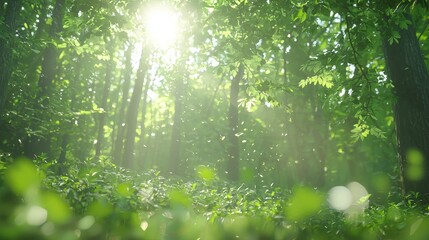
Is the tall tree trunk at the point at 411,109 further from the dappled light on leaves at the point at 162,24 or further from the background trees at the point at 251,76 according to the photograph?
the dappled light on leaves at the point at 162,24

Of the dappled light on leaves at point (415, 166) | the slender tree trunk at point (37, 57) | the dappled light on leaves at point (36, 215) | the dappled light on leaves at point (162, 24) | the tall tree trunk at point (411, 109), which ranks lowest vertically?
the dappled light on leaves at point (36, 215)

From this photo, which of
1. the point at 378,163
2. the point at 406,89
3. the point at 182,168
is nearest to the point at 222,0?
the point at 406,89

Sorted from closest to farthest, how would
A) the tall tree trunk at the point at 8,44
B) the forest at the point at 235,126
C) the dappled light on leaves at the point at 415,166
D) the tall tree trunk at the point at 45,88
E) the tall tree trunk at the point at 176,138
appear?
the forest at the point at 235,126 < the dappled light on leaves at the point at 415,166 < the tall tree trunk at the point at 8,44 < the tall tree trunk at the point at 45,88 < the tall tree trunk at the point at 176,138

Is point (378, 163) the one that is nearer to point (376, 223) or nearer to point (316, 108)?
point (316, 108)

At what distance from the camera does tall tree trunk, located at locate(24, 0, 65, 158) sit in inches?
510

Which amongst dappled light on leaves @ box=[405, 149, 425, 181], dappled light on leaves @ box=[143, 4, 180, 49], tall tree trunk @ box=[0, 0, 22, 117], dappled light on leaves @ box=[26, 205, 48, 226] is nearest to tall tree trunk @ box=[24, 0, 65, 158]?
tall tree trunk @ box=[0, 0, 22, 117]

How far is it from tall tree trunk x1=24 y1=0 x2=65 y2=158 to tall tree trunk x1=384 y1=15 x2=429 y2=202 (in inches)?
424

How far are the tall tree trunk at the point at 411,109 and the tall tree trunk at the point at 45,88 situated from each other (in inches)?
424

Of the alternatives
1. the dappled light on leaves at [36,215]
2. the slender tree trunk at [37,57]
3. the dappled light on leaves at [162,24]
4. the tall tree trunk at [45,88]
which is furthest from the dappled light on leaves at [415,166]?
the slender tree trunk at [37,57]

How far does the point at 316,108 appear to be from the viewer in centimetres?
2048

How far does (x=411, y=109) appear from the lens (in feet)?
23.0

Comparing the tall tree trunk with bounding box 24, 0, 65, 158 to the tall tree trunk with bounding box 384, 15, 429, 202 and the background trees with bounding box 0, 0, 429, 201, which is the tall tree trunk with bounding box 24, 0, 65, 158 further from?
the tall tree trunk with bounding box 384, 15, 429, 202

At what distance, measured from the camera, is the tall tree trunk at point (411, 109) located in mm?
6676

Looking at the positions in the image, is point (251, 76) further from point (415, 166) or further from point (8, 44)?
point (8, 44)
